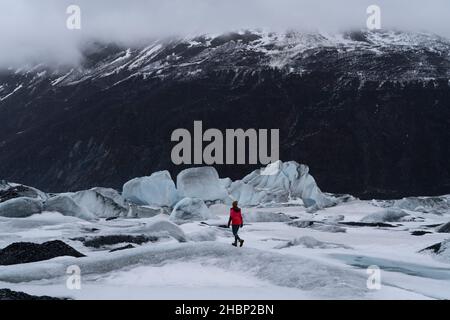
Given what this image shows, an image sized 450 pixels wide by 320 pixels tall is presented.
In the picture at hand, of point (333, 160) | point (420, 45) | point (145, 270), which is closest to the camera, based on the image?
point (145, 270)

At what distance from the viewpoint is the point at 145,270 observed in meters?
13.9

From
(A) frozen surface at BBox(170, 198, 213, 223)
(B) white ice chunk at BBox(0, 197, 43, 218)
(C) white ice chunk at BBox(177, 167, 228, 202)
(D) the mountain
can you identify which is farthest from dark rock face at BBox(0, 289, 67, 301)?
(D) the mountain

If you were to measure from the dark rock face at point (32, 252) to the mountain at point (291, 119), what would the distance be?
121008mm

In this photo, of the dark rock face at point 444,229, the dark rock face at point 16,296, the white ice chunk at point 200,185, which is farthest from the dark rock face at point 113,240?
the white ice chunk at point 200,185

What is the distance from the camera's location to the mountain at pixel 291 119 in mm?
151000

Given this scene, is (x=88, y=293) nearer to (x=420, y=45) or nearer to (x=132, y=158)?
(x=132, y=158)

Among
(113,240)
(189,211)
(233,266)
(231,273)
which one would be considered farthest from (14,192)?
(231,273)

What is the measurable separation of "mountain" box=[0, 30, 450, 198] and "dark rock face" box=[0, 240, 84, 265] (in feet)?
397

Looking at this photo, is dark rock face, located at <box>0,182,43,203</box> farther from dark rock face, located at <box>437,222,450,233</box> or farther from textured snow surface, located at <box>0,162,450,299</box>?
dark rock face, located at <box>437,222,450,233</box>

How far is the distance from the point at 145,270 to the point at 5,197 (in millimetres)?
26528

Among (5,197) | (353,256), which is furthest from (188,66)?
(353,256)

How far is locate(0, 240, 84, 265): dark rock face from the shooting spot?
1580 centimetres

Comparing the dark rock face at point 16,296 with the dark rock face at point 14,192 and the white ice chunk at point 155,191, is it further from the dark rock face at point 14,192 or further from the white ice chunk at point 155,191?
the white ice chunk at point 155,191

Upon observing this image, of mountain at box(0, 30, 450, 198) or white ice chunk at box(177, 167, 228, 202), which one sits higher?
mountain at box(0, 30, 450, 198)
